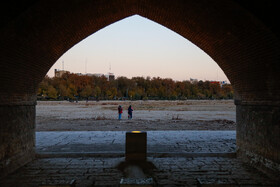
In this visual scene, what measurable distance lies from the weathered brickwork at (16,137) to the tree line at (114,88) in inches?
3024

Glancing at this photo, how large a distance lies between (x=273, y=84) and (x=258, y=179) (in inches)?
94.6

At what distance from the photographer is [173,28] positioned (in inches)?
343

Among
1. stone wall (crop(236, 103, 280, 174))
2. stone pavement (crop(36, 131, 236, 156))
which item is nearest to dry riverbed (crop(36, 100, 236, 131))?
stone pavement (crop(36, 131, 236, 156))

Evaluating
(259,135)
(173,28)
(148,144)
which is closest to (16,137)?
(148,144)

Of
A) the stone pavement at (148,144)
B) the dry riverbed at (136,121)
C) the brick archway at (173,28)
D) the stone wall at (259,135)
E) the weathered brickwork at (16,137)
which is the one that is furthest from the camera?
the dry riverbed at (136,121)

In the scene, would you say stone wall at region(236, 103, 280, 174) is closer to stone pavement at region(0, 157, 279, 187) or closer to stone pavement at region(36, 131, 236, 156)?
stone pavement at region(0, 157, 279, 187)

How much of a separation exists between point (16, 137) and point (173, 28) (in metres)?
6.24

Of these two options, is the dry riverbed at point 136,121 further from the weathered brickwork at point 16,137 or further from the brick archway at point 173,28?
the brick archway at point 173,28

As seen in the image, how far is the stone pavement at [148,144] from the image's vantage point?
Answer: 8.54 metres

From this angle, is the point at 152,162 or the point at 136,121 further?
the point at 136,121

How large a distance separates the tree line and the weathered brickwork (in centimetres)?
7680

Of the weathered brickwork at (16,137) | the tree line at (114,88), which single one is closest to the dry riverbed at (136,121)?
the weathered brickwork at (16,137)

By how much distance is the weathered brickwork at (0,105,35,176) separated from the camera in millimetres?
6348

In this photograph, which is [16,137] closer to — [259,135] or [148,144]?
[148,144]
